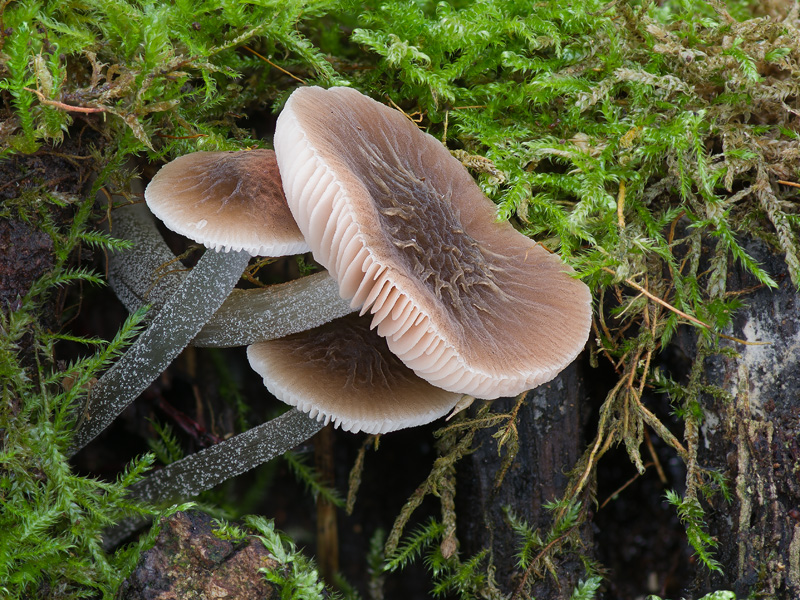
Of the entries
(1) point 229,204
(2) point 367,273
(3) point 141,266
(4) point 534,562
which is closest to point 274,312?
(1) point 229,204

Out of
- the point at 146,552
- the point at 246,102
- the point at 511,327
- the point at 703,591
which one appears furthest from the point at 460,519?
the point at 246,102

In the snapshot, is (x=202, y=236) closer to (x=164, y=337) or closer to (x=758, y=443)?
(x=164, y=337)

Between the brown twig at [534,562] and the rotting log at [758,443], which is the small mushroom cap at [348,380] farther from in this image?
the rotting log at [758,443]

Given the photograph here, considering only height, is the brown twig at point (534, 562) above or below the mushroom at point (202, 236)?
below

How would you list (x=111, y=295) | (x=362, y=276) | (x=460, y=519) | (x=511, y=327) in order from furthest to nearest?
1. (x=111, y=295)
2. (x=460, y=519)
3. (x=511, y=327)
4. (x=362, y=276)

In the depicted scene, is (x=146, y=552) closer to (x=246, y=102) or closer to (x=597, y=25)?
(x=246, y=102)

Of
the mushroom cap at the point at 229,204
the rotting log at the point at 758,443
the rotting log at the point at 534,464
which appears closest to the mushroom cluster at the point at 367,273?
the mushroom cap at the point at 229,204
